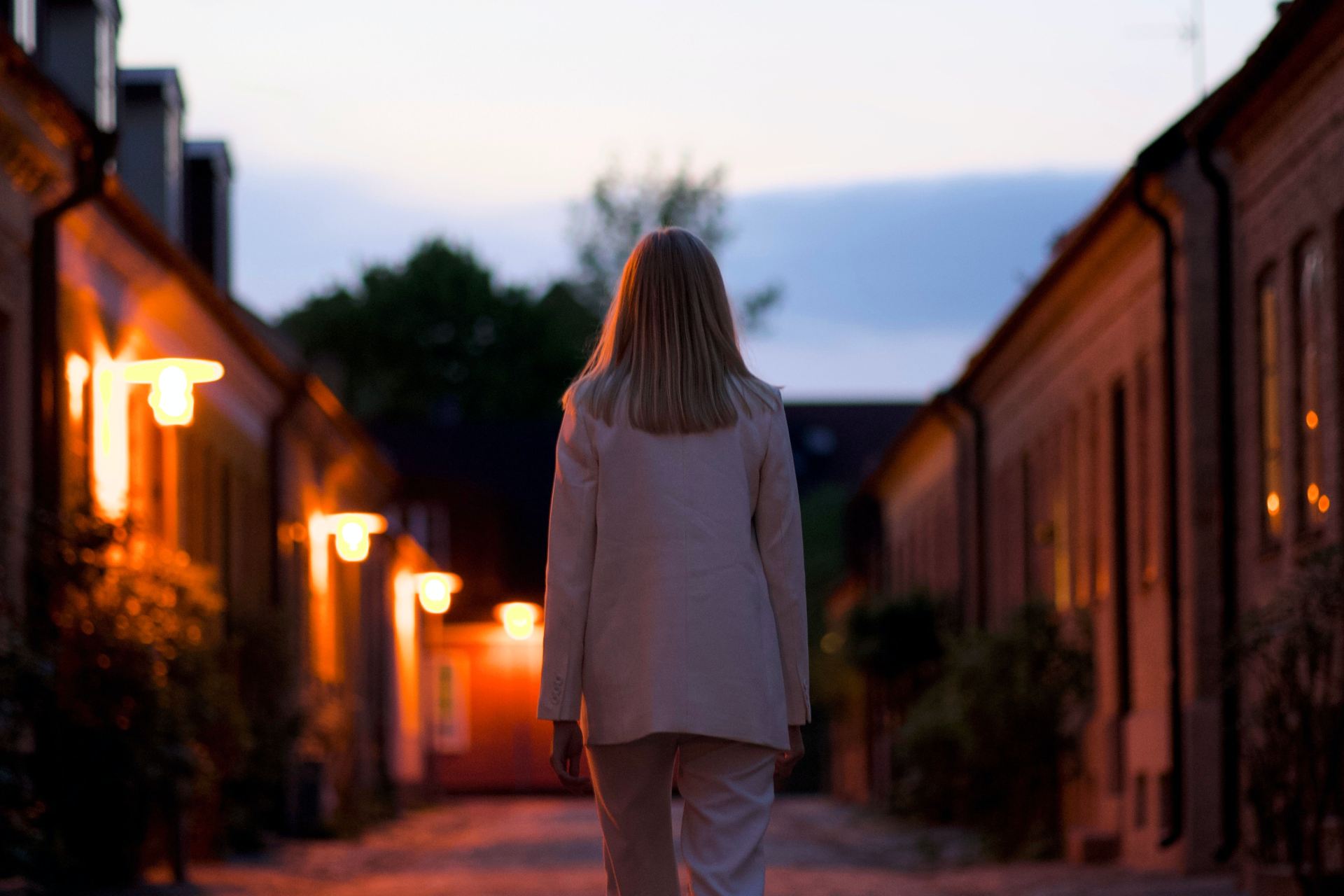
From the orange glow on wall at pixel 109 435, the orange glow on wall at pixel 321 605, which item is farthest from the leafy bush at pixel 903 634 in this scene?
the orange glow on wall at pixel 109 435

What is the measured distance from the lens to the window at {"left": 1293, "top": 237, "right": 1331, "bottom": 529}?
13.4m

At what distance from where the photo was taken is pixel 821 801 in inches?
1722

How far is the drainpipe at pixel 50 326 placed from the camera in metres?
14.7

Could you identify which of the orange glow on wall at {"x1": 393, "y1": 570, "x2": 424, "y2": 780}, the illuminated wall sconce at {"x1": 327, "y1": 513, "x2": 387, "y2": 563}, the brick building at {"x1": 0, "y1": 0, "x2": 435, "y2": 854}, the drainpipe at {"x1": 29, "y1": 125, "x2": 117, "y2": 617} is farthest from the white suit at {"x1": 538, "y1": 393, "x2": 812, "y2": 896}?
the orange glow on wall at {"x1": 393, "y1": 570, "x2": 424, "y2": 780}

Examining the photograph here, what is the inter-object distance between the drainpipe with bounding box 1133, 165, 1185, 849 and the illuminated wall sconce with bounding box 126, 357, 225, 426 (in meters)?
7.22

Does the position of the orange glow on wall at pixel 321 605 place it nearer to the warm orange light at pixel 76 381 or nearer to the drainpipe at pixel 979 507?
the drainpipe at pixel 979 507

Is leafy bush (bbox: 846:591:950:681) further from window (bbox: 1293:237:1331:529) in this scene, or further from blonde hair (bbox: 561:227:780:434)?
blonde hair (bbox: 561:227:780:434)

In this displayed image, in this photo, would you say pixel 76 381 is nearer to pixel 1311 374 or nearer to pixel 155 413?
pixel 155 413

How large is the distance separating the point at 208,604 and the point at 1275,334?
7992 millimetres

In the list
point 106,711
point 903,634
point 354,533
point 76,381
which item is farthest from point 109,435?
point 903,634

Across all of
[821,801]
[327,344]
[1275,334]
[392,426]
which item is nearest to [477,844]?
[1275,334]

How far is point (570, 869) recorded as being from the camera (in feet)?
A: 57.6

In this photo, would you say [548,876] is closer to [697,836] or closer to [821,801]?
[697,836]

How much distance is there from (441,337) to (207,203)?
34.4 meters
